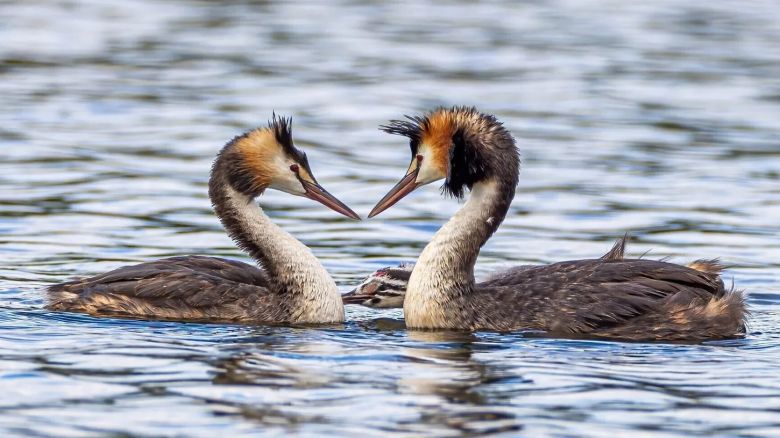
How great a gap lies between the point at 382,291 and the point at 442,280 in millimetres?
983

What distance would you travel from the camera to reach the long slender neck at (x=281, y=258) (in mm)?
11031

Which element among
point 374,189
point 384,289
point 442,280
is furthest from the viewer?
point 374,189

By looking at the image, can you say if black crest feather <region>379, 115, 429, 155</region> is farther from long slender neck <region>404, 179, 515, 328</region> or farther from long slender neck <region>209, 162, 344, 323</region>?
long slender neck <region>209, 162, 344, 323</region>

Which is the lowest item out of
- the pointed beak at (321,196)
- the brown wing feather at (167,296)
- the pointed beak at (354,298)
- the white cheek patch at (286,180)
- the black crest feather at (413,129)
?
the pointed beak at (354,298)

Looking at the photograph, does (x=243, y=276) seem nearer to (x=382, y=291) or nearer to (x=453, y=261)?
(x=382, y=291)

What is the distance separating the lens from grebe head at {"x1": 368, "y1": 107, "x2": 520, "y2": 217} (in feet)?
35.9

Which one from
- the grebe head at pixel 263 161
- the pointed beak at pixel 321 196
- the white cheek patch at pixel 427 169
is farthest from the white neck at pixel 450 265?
the pointed beak at pixel 321 196

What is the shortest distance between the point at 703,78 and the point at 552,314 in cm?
1297

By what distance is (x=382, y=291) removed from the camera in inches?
466

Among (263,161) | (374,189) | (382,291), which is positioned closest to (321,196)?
(263,161)

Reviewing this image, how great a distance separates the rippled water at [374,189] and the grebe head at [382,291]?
9 centimetres

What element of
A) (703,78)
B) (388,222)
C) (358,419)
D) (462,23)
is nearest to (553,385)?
(358,419)

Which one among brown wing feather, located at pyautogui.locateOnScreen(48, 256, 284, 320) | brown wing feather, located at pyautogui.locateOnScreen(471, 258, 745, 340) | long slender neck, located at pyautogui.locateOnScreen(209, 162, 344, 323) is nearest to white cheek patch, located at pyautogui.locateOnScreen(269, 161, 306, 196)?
long slender neck, located at pyautogui.locateOnScreen(209, 162, 344, 323)

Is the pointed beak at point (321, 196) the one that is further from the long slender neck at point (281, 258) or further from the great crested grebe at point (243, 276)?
the long slender neck at point (281, 258)
